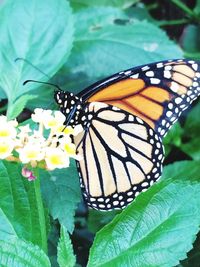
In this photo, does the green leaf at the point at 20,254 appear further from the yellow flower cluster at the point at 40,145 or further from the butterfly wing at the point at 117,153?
the butterfly wing at the point at 117,153

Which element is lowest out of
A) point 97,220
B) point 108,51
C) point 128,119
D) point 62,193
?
point 97,220

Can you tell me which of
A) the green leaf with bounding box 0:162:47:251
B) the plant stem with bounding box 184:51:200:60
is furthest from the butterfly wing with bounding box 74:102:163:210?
the plant stem with bounding box 184:51:200:60

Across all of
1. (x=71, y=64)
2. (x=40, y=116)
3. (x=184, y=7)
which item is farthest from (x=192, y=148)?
(x=40, y=116)

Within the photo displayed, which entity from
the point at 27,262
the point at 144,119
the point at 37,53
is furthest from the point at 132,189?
the point at 27,262

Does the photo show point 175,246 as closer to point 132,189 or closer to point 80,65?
point 132,189

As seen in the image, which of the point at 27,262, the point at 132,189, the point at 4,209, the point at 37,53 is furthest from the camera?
the point at 37,53

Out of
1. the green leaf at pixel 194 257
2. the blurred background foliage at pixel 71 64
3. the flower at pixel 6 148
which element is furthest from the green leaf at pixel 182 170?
the flower at pixel 6 148

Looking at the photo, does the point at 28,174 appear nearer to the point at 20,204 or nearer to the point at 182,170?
the point at 20,204
